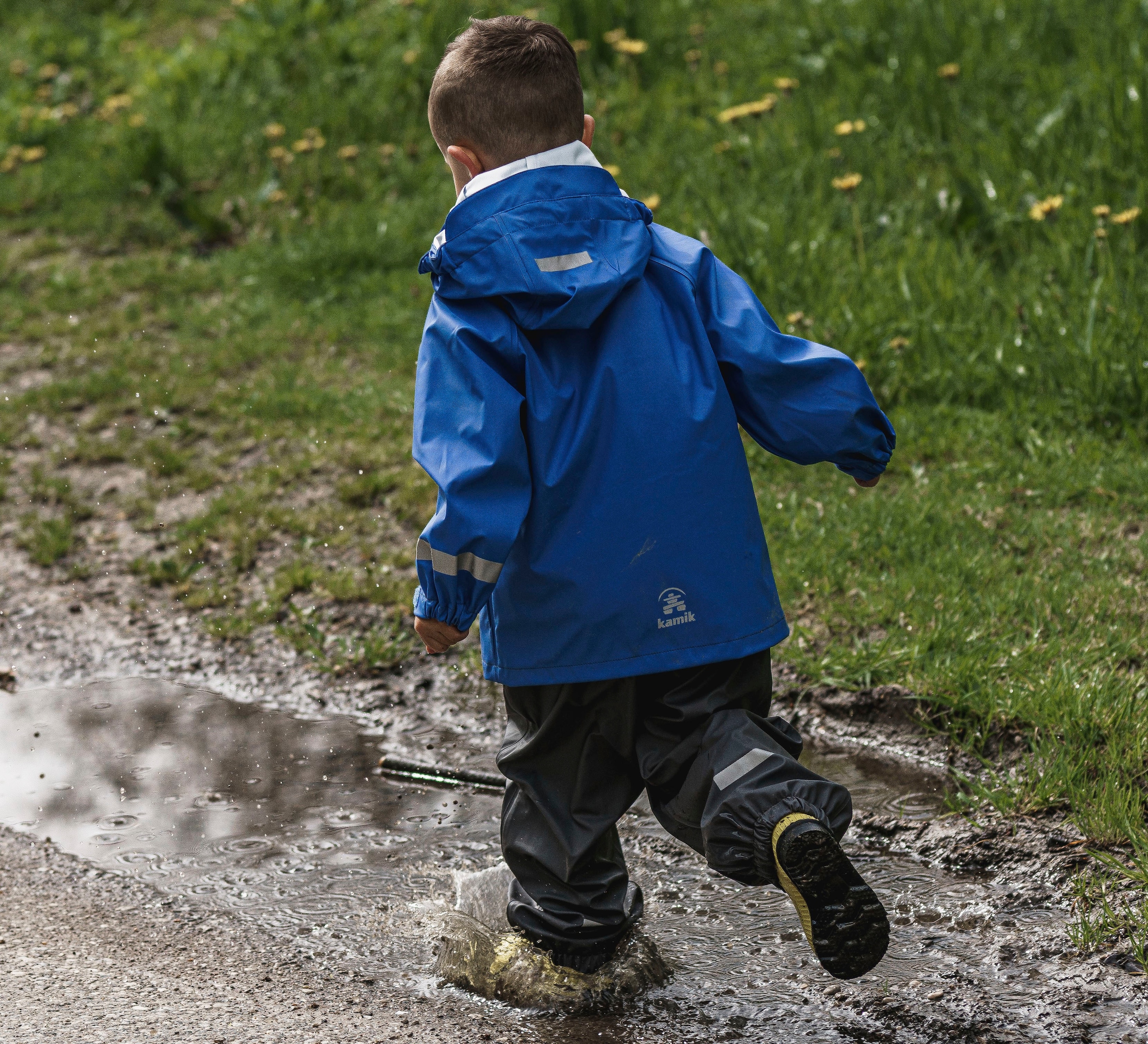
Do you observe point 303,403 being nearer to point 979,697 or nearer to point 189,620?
point 189,620

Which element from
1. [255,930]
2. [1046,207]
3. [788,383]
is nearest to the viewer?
[788,383]

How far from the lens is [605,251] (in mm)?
1994

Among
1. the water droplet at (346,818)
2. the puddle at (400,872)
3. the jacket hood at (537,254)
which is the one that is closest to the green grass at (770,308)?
the puddle at (400,872)

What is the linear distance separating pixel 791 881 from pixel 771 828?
0.08 meters

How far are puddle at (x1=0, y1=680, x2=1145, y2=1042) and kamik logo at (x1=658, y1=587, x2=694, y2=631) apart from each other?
660 millimetres

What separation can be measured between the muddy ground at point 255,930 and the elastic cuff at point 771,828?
0.38 m

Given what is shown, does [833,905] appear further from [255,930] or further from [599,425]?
[255,930]

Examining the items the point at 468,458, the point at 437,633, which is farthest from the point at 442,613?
the point at 468,458

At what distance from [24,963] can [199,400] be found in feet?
9.44

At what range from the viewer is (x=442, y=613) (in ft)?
6.31

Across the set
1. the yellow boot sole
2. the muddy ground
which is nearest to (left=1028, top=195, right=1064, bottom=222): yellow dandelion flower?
the muddy ground

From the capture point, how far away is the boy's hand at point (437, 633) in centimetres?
195

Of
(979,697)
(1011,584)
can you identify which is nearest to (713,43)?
(1011,584)

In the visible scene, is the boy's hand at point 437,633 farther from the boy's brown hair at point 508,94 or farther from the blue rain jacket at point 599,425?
the boy's brown hair at point 508,94
